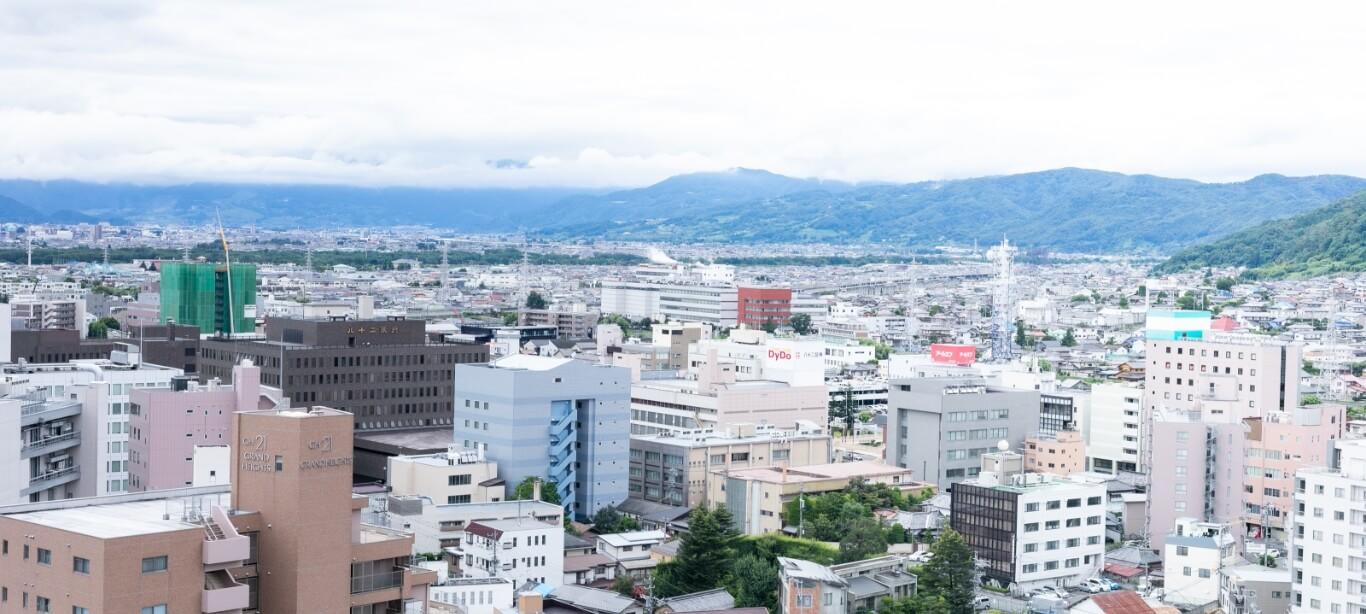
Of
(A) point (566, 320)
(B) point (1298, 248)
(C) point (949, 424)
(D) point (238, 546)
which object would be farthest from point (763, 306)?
(D) point (238, 546)

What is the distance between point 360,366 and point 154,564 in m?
18.5

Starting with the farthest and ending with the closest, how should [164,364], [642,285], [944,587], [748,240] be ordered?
[748,240]
[642,285]
[164,364]
[944,587]

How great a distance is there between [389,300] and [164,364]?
33.7 meters

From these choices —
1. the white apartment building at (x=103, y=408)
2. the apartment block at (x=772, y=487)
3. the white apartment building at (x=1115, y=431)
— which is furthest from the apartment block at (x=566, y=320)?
the white apartment building at (x=103, y=408)

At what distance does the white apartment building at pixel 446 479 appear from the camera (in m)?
20.8

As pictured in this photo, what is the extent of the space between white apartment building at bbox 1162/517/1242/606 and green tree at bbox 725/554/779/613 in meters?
4.28

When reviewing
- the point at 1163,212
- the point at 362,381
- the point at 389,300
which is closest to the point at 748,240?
the point at 1163,212

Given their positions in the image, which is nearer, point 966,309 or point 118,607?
point 118,607

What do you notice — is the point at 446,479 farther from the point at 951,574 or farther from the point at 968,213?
the point at 968,213

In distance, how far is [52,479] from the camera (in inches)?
725

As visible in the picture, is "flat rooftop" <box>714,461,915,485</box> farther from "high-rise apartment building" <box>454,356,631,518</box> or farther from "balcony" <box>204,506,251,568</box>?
"balcony" <box>204,506,251,568</box>

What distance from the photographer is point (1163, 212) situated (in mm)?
165375

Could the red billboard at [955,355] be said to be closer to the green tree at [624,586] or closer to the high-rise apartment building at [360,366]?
the high-rise apartment building at [360,366]

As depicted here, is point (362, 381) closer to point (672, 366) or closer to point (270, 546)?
point (672, 366)
